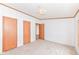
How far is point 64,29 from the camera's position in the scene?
26.0ft

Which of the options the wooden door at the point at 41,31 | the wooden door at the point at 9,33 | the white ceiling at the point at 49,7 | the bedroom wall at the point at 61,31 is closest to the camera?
the white ceiling at the point at 49,7

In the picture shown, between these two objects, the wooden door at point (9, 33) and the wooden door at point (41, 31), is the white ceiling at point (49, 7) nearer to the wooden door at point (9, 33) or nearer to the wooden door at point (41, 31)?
the wooden door at point (9, 33)

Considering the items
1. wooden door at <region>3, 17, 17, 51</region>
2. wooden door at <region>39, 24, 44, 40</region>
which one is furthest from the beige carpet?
wooden door at <region>39, 24, 44, 40</region>

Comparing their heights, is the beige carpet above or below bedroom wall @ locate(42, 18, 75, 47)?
below

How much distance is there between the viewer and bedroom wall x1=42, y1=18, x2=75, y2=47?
7.33 metres

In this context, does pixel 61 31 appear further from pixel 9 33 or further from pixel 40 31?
pixel 9 33

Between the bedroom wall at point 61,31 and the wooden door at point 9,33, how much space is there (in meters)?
3.46

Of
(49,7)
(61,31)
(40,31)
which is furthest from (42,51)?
(40,31)

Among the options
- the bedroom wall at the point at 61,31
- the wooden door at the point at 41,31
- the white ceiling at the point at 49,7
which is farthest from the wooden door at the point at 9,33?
the wooden door at the point at 41,31

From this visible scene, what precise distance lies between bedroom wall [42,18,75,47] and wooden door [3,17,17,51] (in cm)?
346

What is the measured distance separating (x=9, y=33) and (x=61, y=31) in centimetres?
417

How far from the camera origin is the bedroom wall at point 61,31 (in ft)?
24.1

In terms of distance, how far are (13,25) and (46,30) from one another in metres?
4.59

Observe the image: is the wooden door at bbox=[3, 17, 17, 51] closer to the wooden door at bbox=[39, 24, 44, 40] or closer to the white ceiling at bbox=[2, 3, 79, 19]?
the white ceiling at bbox=[2, 3, 79, 19]
